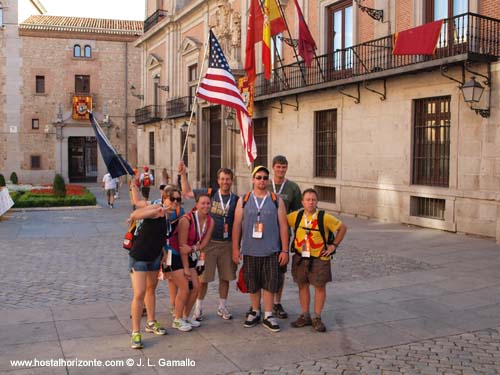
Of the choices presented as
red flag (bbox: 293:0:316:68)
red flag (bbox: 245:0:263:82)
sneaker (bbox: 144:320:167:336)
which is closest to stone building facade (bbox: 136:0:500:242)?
red flag (bbox: 293:0:316:68)

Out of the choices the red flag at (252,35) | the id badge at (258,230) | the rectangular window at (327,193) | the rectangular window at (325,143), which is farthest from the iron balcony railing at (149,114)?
the id badge at (258,230)

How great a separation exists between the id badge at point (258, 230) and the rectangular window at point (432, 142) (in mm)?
8848

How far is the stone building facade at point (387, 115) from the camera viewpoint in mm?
12289

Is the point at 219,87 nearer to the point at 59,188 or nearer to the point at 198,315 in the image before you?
the point at 198,315

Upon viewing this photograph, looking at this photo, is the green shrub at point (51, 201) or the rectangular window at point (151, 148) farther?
the rectangular window at point (151, 148)

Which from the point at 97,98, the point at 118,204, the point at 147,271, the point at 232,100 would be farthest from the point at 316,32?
the point at 97,98

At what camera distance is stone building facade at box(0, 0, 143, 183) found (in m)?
39.4

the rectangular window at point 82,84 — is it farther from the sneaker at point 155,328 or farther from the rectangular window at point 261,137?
the sneaker at point 155,328

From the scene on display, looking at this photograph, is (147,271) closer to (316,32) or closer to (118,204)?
(316,32)

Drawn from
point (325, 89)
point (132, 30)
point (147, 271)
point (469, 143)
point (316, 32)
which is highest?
point (132, 30)

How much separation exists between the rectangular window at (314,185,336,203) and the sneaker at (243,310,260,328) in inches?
468

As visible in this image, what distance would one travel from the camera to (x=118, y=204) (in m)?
21.9

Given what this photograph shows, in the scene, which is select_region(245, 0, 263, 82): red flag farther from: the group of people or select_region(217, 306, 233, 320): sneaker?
select_region(217, 306, 233, 320): sneaker

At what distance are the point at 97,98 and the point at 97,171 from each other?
5372mm
